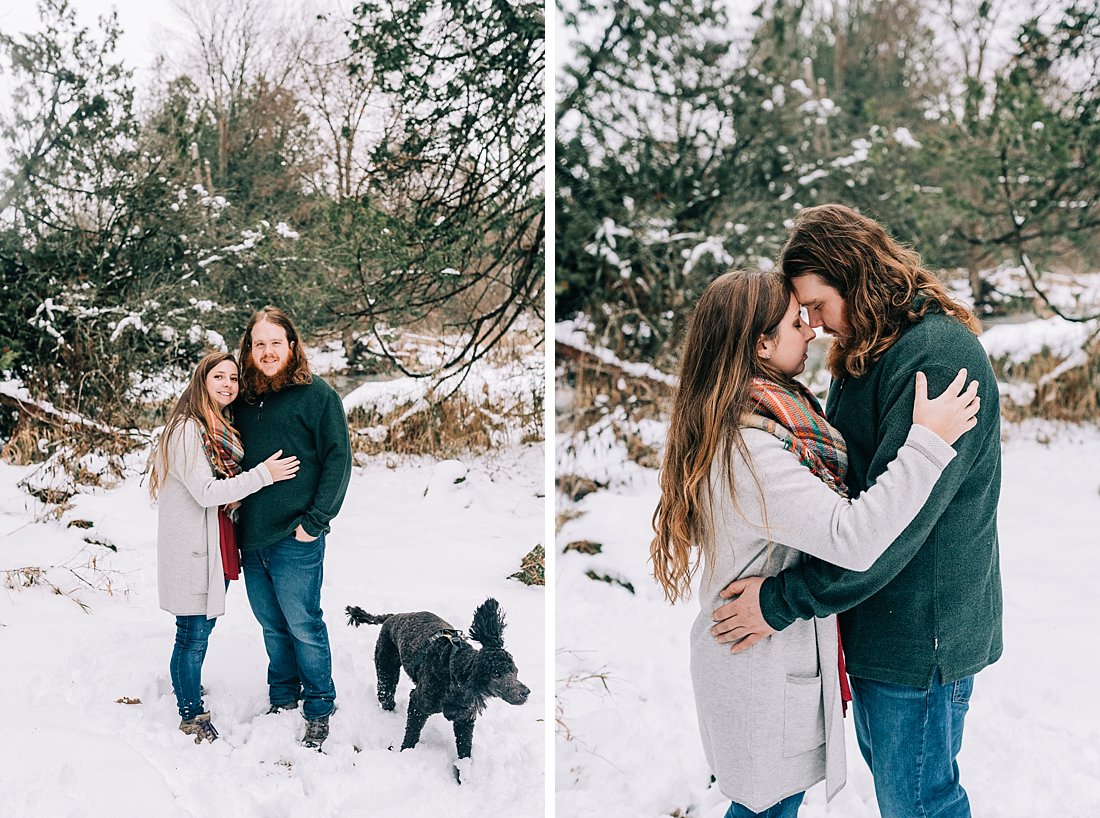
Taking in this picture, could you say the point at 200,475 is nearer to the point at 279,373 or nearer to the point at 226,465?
the point at 226,465

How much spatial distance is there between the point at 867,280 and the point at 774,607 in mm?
622

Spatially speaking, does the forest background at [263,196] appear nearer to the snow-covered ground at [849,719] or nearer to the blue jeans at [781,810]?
the snow-covered ground at [849,719]

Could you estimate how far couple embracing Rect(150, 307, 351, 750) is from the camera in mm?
2234

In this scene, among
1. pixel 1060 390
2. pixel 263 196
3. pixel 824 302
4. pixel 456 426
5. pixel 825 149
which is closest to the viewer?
pixel 824 302

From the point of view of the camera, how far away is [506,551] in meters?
2.56

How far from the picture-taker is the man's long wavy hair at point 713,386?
59.7 inches

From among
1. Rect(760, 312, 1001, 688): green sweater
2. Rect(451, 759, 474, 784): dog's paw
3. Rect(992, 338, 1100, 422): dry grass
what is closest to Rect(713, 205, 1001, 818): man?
Rect(760, 312, 1001, 688): green sweater

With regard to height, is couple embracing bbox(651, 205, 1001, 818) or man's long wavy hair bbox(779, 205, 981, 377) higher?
man's long wavy hair bbox(779, 205, 981, 377)

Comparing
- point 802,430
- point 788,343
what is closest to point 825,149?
point 788,343

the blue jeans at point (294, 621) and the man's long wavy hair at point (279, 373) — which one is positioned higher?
the man's long wavy hair at point (279, 373)

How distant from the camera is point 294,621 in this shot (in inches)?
91.1

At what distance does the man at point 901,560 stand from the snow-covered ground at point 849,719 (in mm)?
974

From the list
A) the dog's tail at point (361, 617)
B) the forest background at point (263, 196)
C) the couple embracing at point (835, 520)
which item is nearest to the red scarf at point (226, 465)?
the forest background at point (263, 196)

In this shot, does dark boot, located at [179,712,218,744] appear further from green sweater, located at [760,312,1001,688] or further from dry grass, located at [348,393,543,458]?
green sweater, located at [760,312,1001,688]
